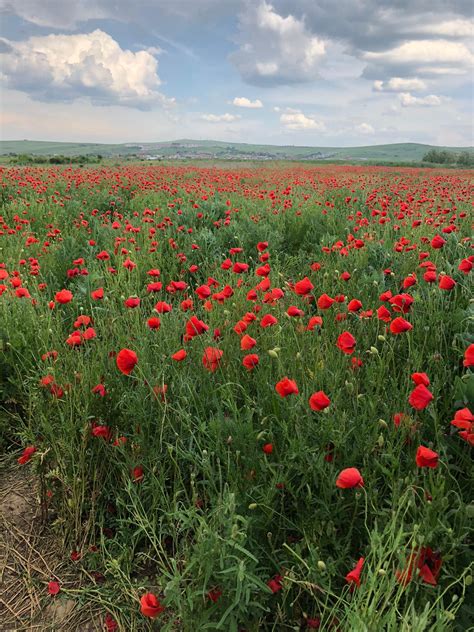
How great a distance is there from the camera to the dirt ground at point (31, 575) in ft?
5.80

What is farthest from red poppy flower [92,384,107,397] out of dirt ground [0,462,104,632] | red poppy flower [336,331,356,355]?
red poppy flower [336,331,356,355]

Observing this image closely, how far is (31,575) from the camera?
6.45ft

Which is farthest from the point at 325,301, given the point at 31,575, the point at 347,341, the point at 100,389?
the point at 31,575

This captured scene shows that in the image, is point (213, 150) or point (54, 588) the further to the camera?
point (213, 150)

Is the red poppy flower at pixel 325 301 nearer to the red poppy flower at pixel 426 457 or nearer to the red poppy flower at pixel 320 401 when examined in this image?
the red poppy flower at pixel 320 401

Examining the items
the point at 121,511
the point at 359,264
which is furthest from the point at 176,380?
the point at 359,264

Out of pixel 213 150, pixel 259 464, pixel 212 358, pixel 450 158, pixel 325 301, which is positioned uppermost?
pixel 213 150

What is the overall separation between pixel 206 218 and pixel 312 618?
18.7 ft

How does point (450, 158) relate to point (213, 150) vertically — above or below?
below

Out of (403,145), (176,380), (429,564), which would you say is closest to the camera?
(429,564)

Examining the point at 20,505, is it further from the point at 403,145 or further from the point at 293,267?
the point at 403,145

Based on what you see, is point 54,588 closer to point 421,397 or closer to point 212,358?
point 212,358

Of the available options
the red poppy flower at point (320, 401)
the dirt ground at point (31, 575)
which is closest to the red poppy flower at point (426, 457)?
the red poppy flower at point (320, 401)

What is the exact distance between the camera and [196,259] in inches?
203
